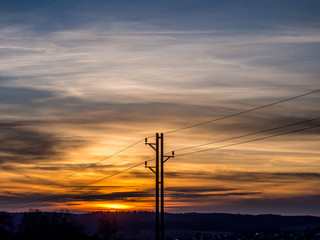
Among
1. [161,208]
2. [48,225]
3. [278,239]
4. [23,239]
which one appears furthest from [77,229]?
[161,208]

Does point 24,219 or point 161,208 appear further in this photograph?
point 24,219

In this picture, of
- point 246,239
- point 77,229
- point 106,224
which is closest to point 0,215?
point 77,229

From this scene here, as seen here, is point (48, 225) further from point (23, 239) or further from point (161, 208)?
point (161, 208)

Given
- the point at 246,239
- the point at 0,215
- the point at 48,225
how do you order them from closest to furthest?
the point at 0,215 < the point at 48,225 < the point at 246,239

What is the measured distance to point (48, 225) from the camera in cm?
12925

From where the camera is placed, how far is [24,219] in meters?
134

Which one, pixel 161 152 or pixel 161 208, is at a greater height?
pixel 161 152

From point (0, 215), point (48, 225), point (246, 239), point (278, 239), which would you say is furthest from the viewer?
point (246, 239)

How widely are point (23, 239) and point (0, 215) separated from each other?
1556cm

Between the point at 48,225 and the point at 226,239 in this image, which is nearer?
the point at 48,225

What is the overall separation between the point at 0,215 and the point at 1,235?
936cm

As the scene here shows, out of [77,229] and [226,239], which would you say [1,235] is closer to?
[77,229]

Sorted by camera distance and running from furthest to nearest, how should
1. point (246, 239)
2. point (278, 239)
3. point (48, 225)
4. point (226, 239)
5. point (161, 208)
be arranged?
point (226, 239) → point (246, 239) → point (278, 239) → point (48, 225) → point (161, 208)

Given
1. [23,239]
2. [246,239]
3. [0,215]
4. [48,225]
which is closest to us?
[23,239]
